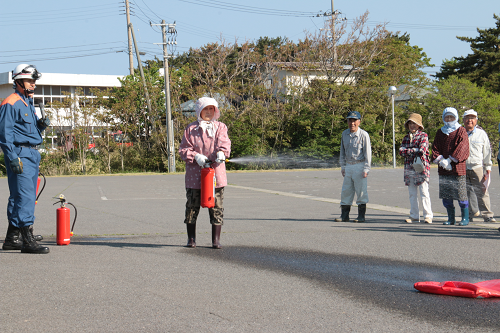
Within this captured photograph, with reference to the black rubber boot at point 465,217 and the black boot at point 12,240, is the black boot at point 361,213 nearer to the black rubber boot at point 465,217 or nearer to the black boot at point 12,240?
the black rubber boot at point 465,217

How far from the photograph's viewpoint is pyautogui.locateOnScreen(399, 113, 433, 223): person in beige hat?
960cm

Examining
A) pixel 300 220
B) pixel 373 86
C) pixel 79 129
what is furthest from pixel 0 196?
pixel 373 86

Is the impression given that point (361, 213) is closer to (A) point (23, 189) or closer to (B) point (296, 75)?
(A) point (23, 189)

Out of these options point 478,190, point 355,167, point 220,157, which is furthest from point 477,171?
point 220,157

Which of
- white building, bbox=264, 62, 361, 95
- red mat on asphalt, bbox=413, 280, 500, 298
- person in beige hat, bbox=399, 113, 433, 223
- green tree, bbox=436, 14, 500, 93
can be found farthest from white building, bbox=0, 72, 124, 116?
red mat on asphalt, bbox=413, 280, 500, 298

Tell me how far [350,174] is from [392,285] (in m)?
5.14

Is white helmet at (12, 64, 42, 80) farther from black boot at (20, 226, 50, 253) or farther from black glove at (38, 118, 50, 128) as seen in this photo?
black boot at (20, 226, 50, 253)

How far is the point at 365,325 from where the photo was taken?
3941 millimetres

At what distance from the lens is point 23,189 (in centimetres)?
671

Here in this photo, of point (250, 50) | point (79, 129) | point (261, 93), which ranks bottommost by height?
point (79, 129)

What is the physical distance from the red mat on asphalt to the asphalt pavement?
0.08 meters

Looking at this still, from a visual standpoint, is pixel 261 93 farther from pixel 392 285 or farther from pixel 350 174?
pixel 392 285

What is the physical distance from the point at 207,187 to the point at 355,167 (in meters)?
4.02

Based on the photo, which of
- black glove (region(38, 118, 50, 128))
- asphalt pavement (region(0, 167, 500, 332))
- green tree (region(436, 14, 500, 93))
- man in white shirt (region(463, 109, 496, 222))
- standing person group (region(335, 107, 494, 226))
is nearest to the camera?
asphalt pavement (region(0, 167, 500, 332))
